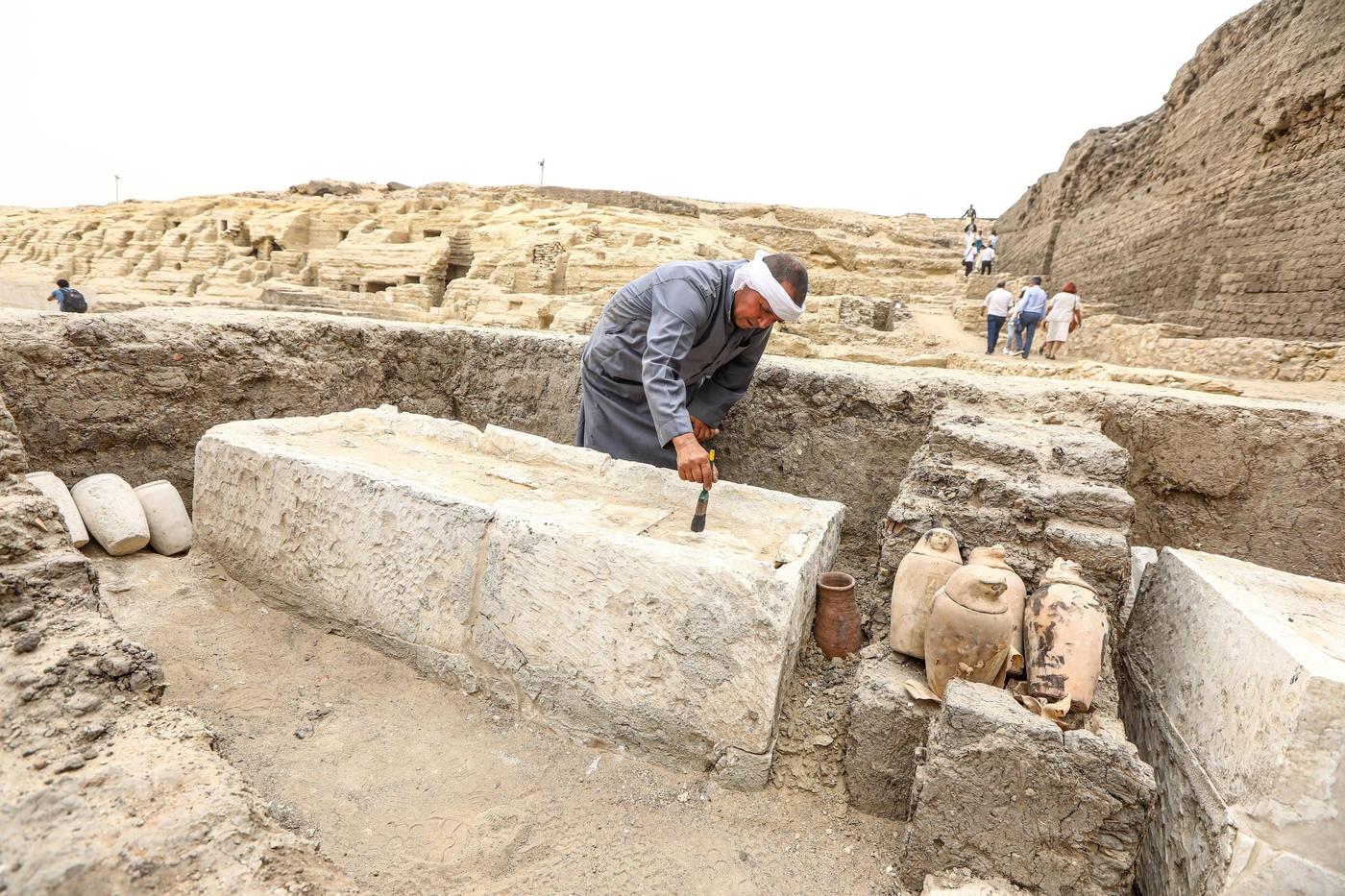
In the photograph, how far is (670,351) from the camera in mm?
2686

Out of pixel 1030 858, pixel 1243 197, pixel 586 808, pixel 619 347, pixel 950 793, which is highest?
pixel 1243 197

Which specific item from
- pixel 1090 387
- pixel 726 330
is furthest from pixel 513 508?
pixel 1090 387

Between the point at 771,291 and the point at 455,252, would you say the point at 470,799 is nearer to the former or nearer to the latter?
the point at 771,291

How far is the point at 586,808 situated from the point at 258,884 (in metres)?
0.83

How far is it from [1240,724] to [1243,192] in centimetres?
1146

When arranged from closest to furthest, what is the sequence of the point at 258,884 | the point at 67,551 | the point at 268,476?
the point at 258,884 → the point at 67,551 → the point at 268,476

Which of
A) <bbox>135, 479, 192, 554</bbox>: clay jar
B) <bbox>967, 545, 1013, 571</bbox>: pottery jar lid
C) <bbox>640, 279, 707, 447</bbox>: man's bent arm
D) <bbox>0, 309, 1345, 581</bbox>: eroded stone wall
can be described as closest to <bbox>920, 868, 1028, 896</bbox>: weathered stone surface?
<bbox>967, 545, 1013, 571</bbox>: pottery jar lid

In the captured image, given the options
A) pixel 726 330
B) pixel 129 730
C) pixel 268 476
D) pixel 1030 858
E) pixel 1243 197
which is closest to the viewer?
pixel 129 730

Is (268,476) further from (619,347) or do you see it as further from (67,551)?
(619,347)

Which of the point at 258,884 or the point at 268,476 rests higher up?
A: the point at 268,476

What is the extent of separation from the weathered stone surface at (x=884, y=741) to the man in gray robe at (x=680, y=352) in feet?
2.91

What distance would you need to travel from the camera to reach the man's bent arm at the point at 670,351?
2.56 metres

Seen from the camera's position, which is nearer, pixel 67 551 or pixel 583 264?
pixel 67 551

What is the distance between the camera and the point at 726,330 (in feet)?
9.75
